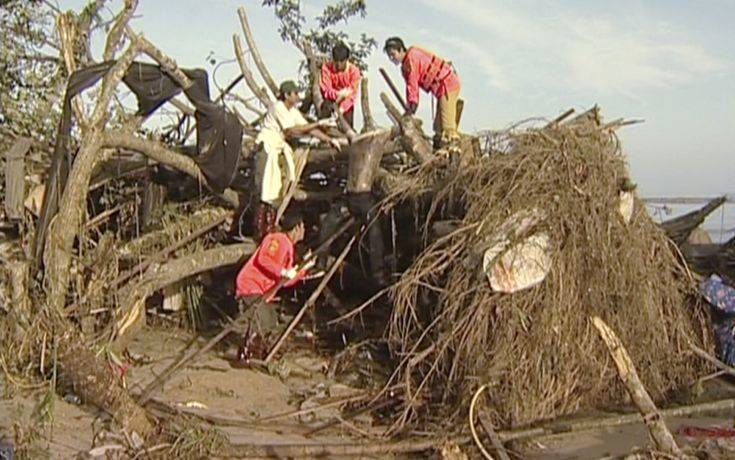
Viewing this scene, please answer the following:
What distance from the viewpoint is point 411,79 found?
34.2ft

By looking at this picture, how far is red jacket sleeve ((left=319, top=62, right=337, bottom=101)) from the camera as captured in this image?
439 inches

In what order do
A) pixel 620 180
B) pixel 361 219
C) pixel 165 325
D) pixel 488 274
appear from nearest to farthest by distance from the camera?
pixel 488 274, pixel 620 180, pixel 361 219, pixel 165 325

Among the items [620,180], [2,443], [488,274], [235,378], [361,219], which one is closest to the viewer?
[2,443]

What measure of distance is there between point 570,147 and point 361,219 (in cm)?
284

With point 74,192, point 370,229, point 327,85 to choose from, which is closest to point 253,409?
point 370,229

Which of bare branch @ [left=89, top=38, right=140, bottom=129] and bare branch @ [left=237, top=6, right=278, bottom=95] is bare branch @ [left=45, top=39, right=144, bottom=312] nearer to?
bare branch @ [left=89, top=38, right=140, bottom=129]

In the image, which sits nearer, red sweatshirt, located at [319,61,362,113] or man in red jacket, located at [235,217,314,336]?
man in red jacket, located at [235,217,314,336]

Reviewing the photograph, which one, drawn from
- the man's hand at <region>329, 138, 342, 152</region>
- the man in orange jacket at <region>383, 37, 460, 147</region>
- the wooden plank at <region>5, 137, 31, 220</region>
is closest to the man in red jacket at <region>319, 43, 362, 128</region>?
the man's hand at <region>329, 138, 342, 152</region>

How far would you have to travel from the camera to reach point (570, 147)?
7.95 meters

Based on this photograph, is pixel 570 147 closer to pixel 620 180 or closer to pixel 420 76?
pixel 620 180

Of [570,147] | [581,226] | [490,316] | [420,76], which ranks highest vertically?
[420,76]

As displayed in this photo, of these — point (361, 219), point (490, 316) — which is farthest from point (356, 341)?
point (490, 316)

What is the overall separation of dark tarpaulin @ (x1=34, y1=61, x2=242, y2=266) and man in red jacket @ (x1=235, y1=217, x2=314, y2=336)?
0.98 meters

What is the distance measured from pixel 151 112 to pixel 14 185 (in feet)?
7.81
